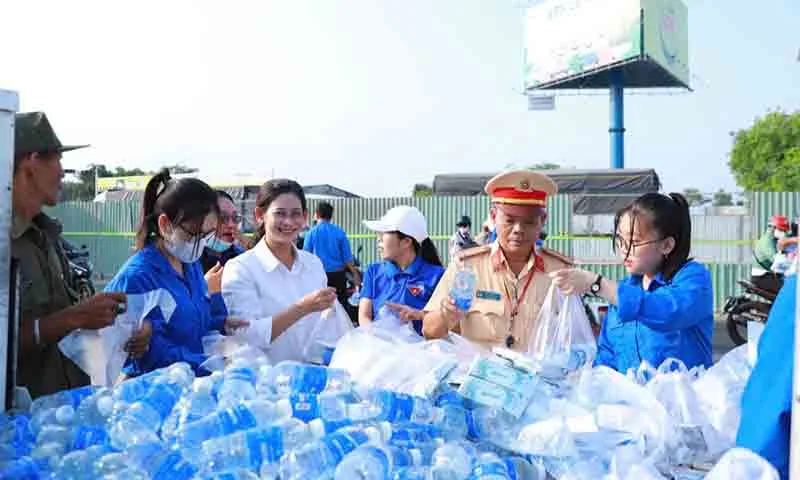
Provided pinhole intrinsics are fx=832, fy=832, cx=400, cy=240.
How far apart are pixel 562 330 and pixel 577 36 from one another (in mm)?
39370

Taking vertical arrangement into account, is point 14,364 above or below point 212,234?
below

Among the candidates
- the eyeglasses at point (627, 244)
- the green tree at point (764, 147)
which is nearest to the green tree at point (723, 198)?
the green tree at point (764, 147)

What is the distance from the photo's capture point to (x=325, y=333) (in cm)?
356

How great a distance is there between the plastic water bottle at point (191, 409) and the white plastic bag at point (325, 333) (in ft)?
3.94

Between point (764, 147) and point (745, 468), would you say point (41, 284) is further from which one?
point (764, 147)

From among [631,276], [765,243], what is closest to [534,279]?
[631,276]

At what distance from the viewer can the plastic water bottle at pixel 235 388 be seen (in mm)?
2135

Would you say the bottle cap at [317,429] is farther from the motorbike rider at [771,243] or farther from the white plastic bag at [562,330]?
the motorbike rider at [771,243]

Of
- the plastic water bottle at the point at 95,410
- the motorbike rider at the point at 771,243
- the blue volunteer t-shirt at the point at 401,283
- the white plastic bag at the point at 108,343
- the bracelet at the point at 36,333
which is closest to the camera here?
the plastic water bottle at the point at 95,410

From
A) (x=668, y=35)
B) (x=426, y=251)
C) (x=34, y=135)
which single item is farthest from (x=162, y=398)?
(x=668, y=35)

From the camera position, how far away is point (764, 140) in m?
48.6

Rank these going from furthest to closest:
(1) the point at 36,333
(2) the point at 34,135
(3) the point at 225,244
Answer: (3) the point at 225,244
(2) the point at 34,135
(1) the point at 36,333

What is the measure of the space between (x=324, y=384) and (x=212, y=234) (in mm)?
1072

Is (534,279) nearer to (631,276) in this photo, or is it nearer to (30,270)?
(631,276)
